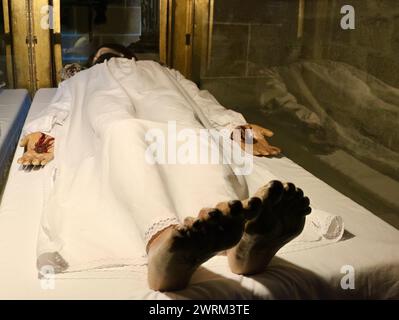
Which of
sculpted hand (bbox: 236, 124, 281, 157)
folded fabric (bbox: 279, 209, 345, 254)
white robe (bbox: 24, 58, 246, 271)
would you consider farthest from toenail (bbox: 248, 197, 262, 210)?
sculpted hand (bbox: 236, 124, 281, 157)

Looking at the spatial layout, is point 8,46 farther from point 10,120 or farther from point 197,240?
point 197,240

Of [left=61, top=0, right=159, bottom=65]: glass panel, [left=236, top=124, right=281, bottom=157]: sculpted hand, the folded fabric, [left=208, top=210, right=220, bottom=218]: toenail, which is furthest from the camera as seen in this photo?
[left=61, top=0, right=159, bottom=65]: glass panel

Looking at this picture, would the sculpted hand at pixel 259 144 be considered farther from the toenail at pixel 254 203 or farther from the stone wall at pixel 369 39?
the toenail at pixel 254 203

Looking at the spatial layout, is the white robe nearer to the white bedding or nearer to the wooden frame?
the white bedding

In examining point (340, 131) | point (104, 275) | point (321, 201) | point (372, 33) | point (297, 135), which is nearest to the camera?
point (104, 275)

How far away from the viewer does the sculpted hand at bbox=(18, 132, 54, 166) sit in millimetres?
1813

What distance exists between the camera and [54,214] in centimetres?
138

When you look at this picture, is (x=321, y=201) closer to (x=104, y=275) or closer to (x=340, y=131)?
(x=104, y=275)

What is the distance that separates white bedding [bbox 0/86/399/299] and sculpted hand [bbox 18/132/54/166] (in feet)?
0.96

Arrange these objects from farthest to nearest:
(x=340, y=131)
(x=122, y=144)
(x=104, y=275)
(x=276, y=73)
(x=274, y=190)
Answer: (x=276, y=73)
(x=340, y=131)
(x=122, y=144)
(x=104, y=275)
(x=274, y=190)

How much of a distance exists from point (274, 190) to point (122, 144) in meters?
0.52

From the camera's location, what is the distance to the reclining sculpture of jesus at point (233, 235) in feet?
3.19
